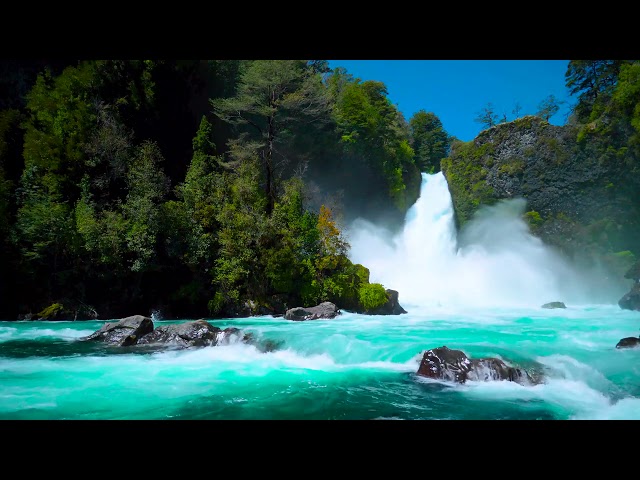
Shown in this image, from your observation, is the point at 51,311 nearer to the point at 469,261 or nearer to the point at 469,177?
the point at 469,261

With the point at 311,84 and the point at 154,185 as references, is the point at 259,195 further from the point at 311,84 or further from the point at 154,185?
the point at 311,84

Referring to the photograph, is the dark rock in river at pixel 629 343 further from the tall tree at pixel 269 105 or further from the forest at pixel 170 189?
the tall tree at pixel 269 105

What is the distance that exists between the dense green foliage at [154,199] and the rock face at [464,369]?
27.7 feet

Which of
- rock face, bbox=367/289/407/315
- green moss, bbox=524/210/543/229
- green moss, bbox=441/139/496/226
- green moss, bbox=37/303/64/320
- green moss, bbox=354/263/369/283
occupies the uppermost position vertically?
green moss, bbox=441/139/496/226

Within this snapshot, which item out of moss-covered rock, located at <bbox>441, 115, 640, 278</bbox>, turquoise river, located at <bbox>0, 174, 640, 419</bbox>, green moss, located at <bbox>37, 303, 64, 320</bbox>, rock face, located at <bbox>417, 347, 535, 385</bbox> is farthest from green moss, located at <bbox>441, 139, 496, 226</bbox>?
green moss, located at <bbox>37, 303, 64, 320</bbox>

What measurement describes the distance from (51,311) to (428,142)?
93.2 ft

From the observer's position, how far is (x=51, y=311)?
12.4 metres

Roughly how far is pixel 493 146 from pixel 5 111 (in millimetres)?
22664

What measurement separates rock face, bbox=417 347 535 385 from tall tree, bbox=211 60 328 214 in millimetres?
10978

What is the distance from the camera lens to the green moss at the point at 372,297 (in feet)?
48.1

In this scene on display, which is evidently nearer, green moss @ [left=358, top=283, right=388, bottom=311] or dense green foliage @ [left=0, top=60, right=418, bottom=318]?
dense green foliage @ [left=0, top=60, right=418, bottom=318]

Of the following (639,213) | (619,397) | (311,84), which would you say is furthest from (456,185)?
(619,397)

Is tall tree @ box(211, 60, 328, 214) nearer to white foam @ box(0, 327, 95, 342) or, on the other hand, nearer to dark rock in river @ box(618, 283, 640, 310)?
white foam @ box(0, 327, 95, 342)

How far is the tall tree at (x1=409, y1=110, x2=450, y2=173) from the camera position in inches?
1308
